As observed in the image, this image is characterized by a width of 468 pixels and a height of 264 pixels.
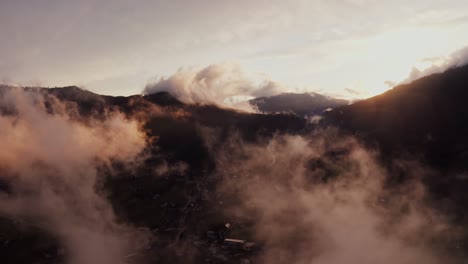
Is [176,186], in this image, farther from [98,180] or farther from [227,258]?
[227,258]

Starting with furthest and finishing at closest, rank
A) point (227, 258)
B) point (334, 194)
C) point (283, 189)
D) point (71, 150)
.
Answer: point (71, 150) → point (283, 189) → point (334, 194) → point (227, 258)

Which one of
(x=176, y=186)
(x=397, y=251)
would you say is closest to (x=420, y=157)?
(x=397, y=251)

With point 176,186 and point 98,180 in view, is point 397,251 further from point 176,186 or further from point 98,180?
point 98,180

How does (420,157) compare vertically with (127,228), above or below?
above

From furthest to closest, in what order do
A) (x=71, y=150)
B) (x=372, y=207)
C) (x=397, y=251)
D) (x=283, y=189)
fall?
1. (x=71, y=150)
2. (x=283, y=189)
3. (x=372, y=207)
4. (x=397, y=251)

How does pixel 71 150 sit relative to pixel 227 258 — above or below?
above

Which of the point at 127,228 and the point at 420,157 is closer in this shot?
the point at 127,228

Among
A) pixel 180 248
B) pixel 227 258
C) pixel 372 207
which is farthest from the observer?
pixel 372 207

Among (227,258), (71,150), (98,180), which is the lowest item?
(227,258)

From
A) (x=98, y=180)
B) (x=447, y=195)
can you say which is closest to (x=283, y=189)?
(x=447, y=195)
